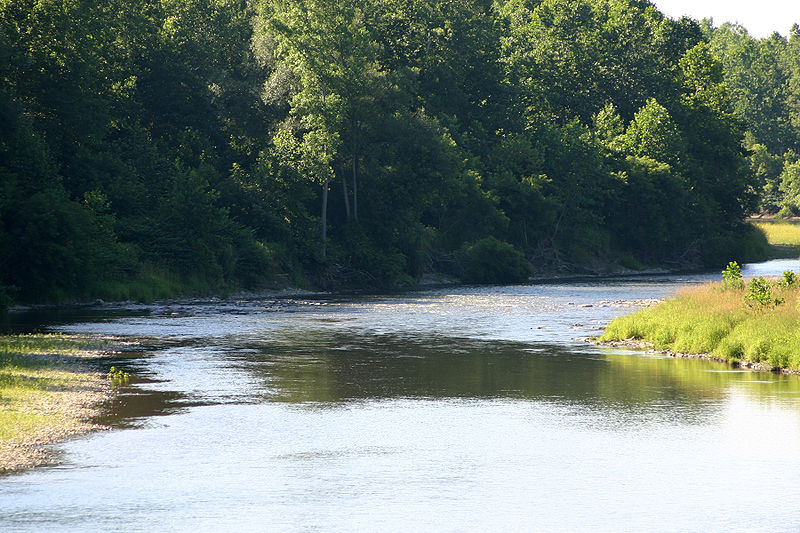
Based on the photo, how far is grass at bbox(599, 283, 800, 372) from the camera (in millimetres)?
33656

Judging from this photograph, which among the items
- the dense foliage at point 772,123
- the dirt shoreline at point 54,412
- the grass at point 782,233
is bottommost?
the dirt shoreline at point 54,412

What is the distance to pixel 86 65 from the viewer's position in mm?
66375

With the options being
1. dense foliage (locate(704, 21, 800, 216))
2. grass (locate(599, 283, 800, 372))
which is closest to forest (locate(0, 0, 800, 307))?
grass (locate(599, 283, 800, 372))

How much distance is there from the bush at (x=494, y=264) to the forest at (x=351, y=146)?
0.81 ft

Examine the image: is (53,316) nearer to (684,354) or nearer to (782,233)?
(684,354)

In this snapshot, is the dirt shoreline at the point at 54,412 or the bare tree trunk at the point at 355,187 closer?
the dirt shoreline at the point at 54,412

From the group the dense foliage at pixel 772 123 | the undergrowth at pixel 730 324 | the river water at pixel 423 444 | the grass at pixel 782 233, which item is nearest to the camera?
the river water at pixel 423 444

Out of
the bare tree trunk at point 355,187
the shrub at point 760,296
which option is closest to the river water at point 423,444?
the shrub at point 760,296

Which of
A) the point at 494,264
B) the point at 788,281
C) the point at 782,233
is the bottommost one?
the point at 788,281

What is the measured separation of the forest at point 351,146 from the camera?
64500 mm

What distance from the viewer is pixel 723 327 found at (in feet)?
121

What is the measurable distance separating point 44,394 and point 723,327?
22.4m

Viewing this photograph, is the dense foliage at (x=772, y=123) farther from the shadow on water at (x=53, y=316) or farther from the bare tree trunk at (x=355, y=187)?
the shadow on water at (x=53, y=316)

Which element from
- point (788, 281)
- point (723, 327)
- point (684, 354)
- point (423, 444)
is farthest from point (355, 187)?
point (423, 444)
